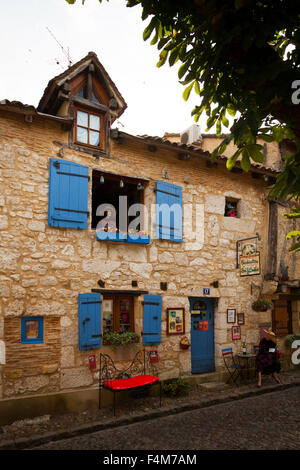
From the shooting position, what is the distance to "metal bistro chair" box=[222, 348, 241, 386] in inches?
342

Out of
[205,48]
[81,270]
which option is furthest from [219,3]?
[81,270]

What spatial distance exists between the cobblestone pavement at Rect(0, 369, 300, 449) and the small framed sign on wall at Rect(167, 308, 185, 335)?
1311 mm

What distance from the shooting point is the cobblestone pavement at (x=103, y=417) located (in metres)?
5.27

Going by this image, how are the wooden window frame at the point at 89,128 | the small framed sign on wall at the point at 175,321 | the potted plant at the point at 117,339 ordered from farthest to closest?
the small framed sign on wall at the point at 175,321 → the wooden window frame at the point at 89,128 → the potted plant at the point at 117,339

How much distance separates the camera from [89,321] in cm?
679

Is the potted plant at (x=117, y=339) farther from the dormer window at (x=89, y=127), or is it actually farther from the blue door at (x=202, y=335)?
the dormer window at (x=89, y=127)

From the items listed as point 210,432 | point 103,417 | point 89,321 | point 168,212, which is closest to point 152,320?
point 89,321

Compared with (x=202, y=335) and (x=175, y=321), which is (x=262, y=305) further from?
(x=175, y=321)

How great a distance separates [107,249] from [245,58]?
5.34 m

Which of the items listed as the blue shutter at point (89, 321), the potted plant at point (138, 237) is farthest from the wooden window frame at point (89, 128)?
the blue shutter at point (89, 321)

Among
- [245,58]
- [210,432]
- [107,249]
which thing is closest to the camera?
[245,58]

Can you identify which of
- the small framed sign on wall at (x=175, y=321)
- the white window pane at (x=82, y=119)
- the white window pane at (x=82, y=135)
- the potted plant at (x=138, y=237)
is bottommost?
the small framed sign on wall at (x=175, y=321)
